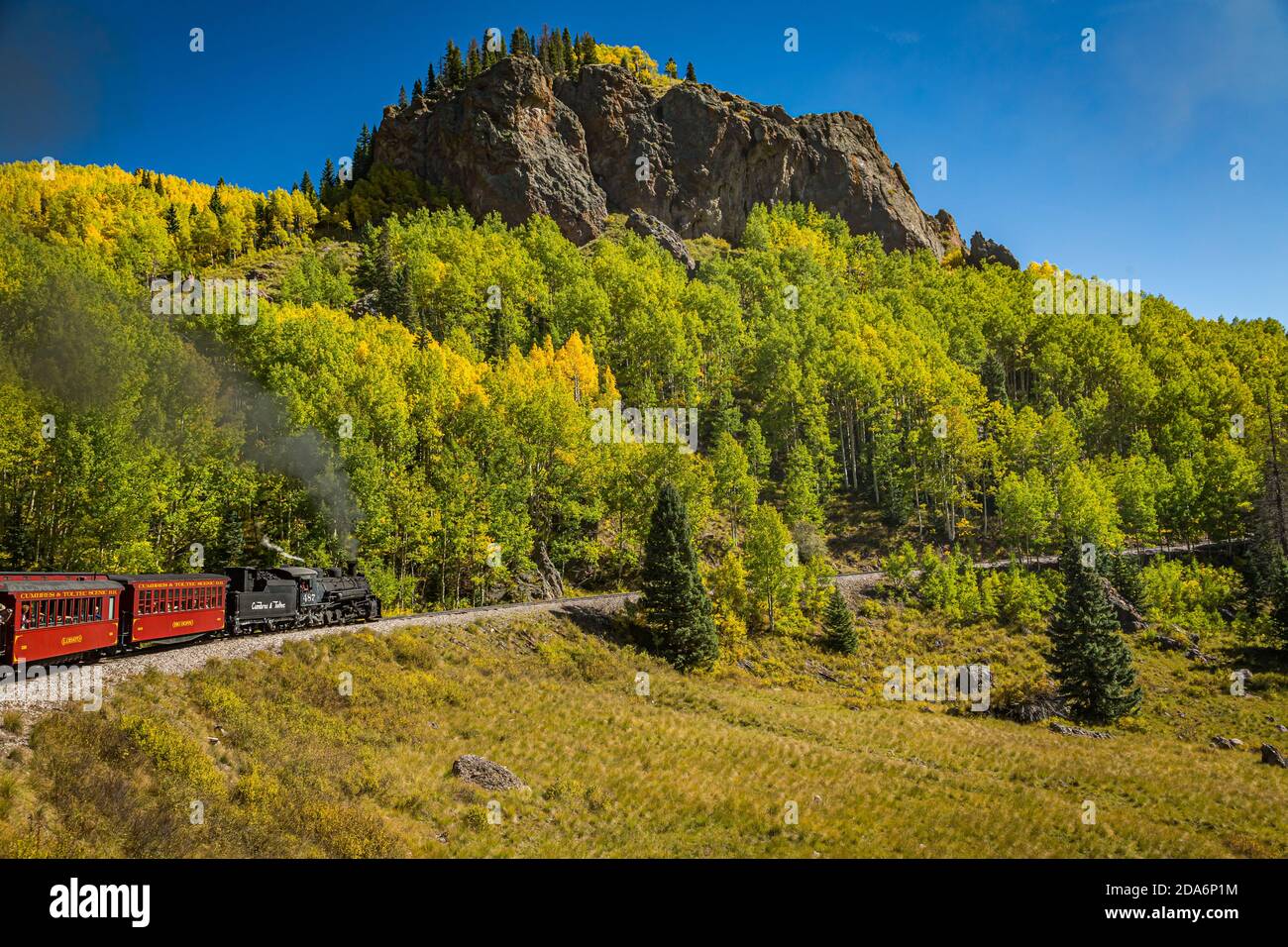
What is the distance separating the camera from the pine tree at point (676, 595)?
39.1 meters

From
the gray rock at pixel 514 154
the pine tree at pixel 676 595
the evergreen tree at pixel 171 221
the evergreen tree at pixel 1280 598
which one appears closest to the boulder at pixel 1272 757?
the evergreen tree at pixel 1280 598

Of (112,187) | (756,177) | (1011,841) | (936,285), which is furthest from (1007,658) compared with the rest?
(112,187)

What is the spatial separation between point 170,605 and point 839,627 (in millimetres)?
37334

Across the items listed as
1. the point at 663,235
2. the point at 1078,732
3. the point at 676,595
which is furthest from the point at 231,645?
the point at 663,235

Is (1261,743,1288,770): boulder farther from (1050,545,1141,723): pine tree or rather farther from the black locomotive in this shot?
the black locomotive

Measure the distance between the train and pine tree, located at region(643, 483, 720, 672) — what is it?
1484 centimetres

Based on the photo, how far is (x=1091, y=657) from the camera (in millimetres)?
37812

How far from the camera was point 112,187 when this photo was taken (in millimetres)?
113625

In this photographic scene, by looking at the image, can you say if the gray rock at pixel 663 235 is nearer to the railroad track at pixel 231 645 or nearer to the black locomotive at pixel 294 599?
the railroad track at pixel 231 645

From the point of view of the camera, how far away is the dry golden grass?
13883mm

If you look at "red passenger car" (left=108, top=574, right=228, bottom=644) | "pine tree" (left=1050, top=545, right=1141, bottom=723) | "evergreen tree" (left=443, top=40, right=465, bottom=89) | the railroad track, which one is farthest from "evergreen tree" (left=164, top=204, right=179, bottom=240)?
"pine tree" (left=1050, top=545, right=1141, bottom=723)

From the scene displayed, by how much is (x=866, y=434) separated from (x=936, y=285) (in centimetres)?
5046

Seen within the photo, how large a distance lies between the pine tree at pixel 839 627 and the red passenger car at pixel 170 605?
35317 millimetres
